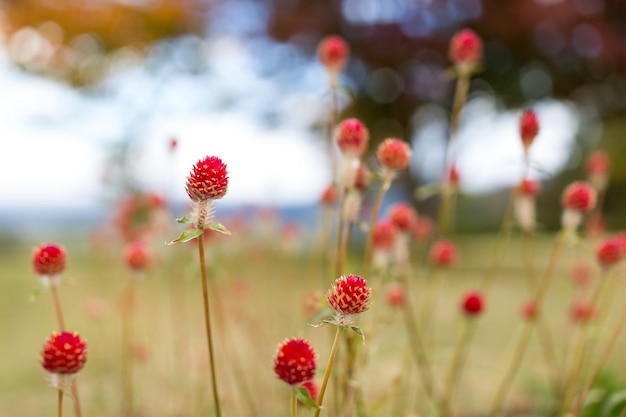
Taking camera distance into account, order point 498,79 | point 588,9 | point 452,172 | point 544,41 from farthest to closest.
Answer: point 498,79
point 544,41
point 588,9
point 452,172

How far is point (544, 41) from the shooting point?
7.30 metres

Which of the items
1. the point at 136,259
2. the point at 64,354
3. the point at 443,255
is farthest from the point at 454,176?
the point at 64,354

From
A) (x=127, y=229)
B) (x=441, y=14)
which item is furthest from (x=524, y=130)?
(x=441, y=14)

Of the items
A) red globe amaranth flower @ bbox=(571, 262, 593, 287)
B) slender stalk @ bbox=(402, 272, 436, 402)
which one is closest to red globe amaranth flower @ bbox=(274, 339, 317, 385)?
slender stalk @ bbox=(402, 272, 436, 402)

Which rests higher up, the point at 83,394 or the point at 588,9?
the point at 588,9

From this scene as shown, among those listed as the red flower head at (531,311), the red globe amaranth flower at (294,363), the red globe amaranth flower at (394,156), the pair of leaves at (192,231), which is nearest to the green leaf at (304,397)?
the red globe amaranth flower at (294,363)

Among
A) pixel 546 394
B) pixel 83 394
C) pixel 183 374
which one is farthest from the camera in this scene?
pixel 83 394

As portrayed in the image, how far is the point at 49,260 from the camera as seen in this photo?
76cm

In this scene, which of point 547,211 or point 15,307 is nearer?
point 15,307

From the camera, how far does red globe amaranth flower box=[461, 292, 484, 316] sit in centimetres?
111

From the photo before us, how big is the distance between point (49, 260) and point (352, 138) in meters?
0.43

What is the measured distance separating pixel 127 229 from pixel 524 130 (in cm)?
120

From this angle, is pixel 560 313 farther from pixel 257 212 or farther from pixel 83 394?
pixel 83 394

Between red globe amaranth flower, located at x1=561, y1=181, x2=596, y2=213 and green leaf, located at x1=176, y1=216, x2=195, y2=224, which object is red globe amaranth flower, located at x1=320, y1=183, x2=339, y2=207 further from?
green leaf, located at x1=176, y1=216, x2=195, y2=224
